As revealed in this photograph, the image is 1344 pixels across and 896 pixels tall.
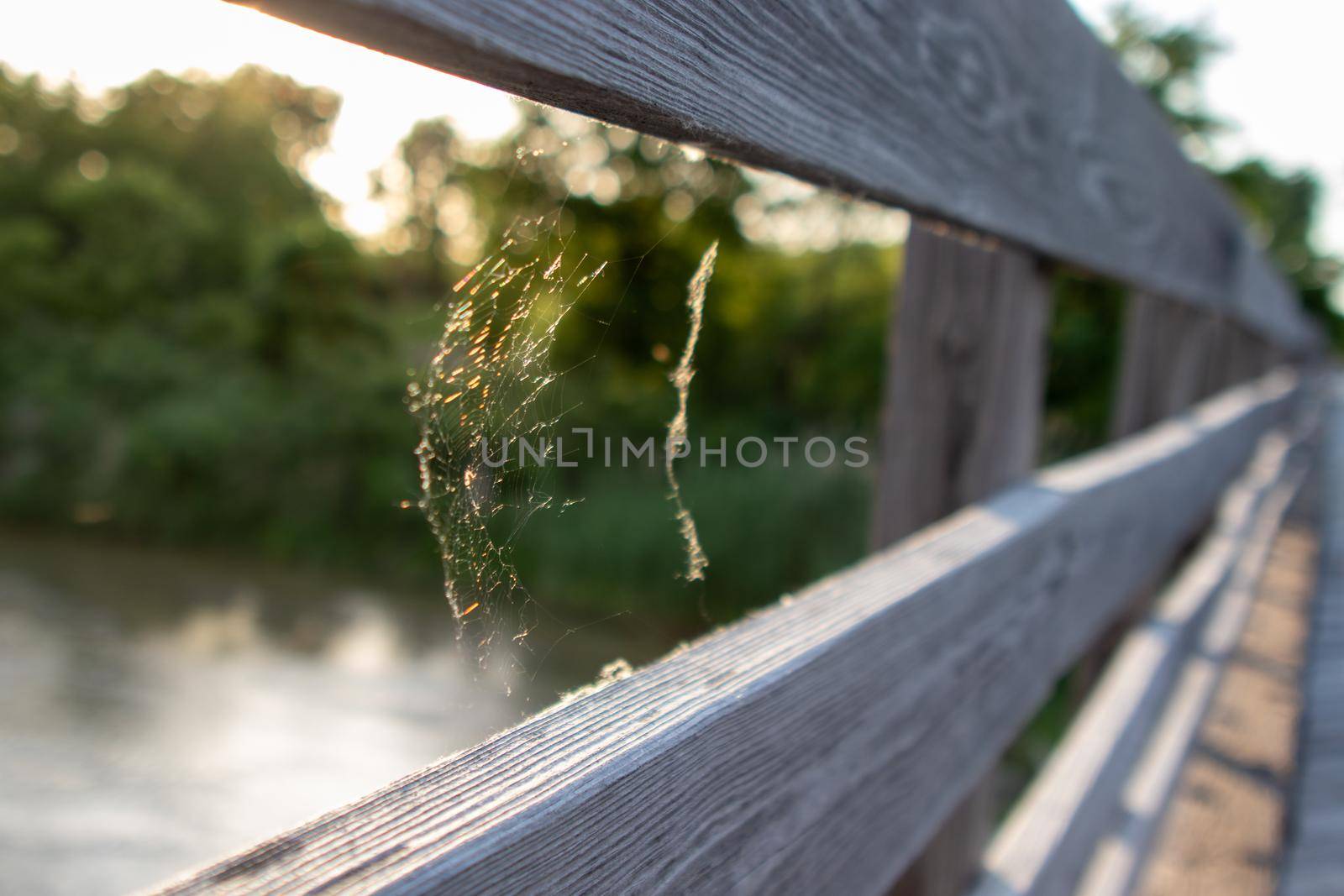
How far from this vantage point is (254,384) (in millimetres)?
14320

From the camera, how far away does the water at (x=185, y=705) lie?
18.6 ft

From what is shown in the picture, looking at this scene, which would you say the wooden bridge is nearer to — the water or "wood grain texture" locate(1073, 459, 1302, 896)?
"wood grain texture" locate(1073, 459, 1302, 896)

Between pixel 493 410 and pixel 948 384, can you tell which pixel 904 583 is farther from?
pixel 948 384

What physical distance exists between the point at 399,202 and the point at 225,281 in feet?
45.2

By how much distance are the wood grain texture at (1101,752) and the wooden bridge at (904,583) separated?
0.5 inches

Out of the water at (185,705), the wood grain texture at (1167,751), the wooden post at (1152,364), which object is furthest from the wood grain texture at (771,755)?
the water at (185,705)

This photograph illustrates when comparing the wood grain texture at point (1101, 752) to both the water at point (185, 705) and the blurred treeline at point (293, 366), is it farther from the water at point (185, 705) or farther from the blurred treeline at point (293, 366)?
the blurred treeline at point (293, 366)

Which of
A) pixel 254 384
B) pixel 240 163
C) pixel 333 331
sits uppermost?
pixel 240 163

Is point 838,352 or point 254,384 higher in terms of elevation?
point 838,352

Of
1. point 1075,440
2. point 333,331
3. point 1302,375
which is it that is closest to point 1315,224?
point 1302,375

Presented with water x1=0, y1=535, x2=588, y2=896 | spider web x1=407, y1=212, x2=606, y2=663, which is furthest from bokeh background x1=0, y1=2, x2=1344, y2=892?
spider web x1=407, y1=212, x2=606, y2=663

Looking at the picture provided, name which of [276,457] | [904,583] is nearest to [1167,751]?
[904,583]

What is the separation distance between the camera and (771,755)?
77 cm

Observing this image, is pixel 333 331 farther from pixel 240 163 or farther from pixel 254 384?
pixel 240 163
